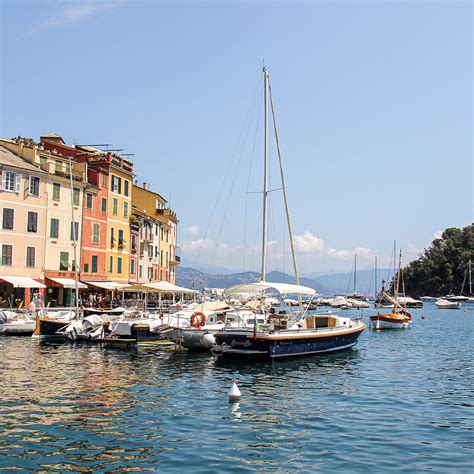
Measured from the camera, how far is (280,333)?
3127cm

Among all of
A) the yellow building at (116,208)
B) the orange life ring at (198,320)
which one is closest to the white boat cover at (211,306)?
the orange life ring at (198,320)

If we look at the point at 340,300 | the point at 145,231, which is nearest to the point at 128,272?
the point at 145,231

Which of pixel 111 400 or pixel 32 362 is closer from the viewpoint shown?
pixel 111 400

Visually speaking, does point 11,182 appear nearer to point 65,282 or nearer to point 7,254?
point 7,254

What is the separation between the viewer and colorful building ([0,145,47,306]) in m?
52.6

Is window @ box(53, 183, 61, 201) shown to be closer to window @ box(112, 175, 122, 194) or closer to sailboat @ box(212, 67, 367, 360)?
window @ box(112, 175, 122, 194)

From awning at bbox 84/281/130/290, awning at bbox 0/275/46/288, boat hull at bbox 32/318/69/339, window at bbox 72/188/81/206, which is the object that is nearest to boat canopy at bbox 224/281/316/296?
boat hull at bbox 32/318/69/339

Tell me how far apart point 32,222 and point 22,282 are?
609 centimetres

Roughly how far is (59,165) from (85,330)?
82.0 ft

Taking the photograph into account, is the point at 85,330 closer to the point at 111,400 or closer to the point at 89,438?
the point at 111,400

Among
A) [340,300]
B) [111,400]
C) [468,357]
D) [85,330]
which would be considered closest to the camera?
[111,400]

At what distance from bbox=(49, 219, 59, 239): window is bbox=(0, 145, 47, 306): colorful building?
2.88ft

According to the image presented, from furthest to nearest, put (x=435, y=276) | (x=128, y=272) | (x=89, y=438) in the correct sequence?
(x=435, y=276), (x=128, y=272), (x=89, y=438)

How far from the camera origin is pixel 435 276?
564 ft
